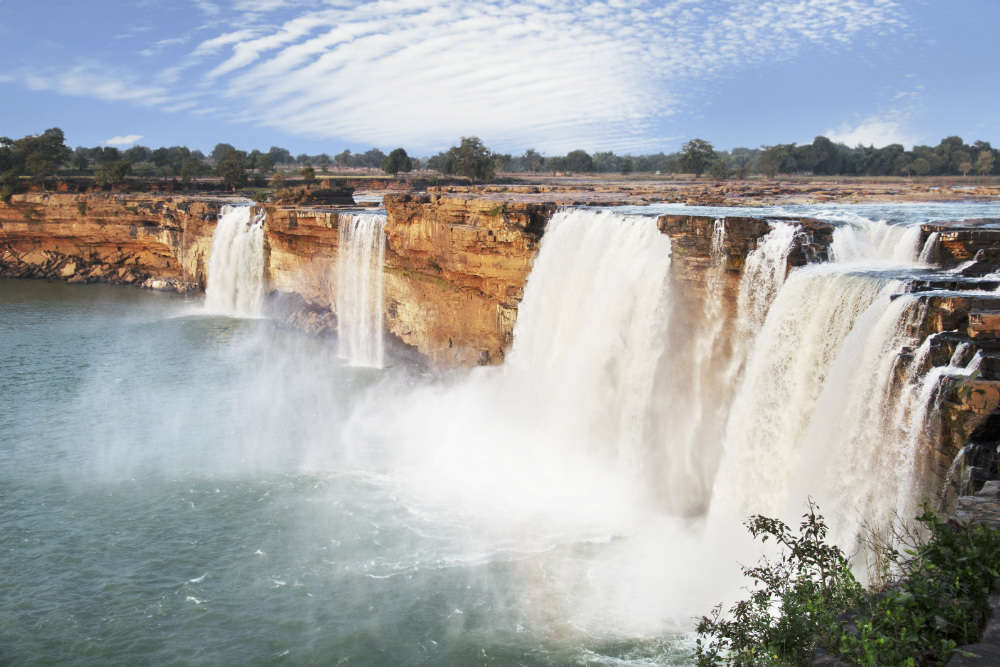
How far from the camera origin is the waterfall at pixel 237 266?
124 feet

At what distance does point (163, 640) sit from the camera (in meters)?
11.4

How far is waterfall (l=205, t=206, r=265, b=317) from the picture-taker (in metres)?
37.8

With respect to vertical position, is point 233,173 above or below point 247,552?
above

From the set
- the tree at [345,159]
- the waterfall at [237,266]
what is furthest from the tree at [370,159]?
the waterfall at [237,266]

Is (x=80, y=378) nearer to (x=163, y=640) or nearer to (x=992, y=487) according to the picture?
(x=163, y=640)

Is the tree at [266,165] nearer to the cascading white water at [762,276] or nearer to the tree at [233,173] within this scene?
the tree at [233,173]

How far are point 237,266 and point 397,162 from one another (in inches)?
1585

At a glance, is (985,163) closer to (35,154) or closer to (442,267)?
(442,267)

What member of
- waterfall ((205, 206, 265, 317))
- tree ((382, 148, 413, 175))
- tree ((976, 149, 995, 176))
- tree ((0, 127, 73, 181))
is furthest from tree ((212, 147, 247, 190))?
tree ((976, 149, 995, 176))

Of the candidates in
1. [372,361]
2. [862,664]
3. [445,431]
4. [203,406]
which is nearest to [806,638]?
[862,664]

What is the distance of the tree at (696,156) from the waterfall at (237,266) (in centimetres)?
3503

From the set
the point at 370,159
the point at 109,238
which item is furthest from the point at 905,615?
the point at 370,159

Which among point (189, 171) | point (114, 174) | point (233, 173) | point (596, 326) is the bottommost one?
point (596, 326)

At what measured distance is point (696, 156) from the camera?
58000 mm
